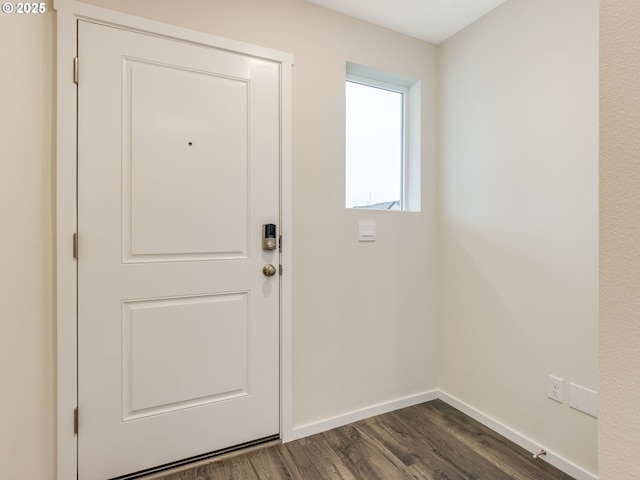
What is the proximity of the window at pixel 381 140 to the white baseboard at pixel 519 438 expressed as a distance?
131cm

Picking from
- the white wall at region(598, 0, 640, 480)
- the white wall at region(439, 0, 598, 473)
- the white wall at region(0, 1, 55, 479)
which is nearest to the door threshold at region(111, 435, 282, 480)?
the white wall at region(0, 1, 55, 479)

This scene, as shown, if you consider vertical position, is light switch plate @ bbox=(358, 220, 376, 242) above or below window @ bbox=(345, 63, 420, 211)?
below

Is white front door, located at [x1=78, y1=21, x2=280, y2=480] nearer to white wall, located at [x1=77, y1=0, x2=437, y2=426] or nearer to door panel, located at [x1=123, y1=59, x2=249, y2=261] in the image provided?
door panel, located at [x1=123, y1=59, x2=249, y2=261]

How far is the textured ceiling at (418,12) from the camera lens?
6.14 ft

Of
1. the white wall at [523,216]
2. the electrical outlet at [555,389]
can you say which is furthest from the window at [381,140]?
the electrical outlet at [555,389]

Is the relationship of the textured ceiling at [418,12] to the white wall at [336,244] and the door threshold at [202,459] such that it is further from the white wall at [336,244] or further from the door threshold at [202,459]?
the door threshold at [202,459]

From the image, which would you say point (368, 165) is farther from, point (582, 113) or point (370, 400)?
point (370, 400)

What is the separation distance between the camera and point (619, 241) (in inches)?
21.8

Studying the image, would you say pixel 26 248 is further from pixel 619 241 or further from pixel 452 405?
pixel 452 405

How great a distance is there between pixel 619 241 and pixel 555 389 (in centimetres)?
146

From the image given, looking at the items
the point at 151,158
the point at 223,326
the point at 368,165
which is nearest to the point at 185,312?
the point at 223,326

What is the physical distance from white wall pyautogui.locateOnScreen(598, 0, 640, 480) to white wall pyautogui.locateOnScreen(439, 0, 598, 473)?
1.16m

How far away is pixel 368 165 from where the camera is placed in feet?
7.30

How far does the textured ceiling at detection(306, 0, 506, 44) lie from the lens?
1870mm
